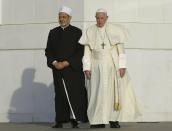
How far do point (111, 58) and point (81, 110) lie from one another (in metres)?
0.88

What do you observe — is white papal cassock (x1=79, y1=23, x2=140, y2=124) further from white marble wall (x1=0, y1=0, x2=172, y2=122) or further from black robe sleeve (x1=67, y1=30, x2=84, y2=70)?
white marble wall (x1=0, y1=0, x2=172, y2=122)

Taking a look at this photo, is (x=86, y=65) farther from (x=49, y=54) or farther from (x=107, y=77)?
(x=49, y=54)

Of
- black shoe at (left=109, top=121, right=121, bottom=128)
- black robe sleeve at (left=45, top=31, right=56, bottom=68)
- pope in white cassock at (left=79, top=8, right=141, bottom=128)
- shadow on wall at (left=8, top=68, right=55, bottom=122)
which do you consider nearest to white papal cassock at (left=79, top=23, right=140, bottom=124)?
Answer: pope in white cassock at (left=79, top=8, right=141, bottom=128)

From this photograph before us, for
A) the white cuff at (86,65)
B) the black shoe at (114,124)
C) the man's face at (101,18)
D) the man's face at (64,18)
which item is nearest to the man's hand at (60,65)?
the white cuff at (86,65)

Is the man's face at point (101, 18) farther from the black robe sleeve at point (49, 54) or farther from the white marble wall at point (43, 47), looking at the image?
the white marble wall at point (43, 47)

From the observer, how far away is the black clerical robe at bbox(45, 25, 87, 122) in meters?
10.3

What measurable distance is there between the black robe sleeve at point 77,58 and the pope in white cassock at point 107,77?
22cm

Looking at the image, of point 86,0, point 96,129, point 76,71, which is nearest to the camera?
point 96,129

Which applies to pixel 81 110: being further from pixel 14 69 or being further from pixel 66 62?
pixel 14 69

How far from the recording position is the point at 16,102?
12180mm

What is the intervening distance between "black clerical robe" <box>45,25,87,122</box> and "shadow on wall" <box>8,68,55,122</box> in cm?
151

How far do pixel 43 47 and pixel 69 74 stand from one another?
1721mm

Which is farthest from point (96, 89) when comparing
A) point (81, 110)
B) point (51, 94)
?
point (51, 94)

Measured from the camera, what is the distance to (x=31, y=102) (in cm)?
1208
